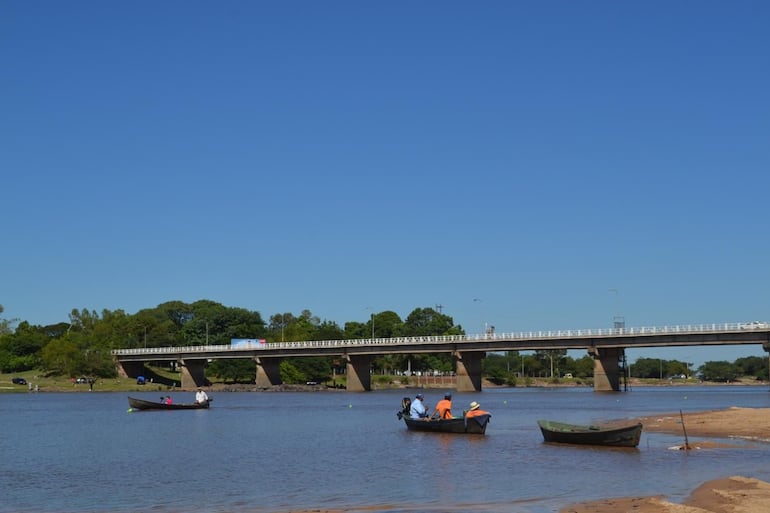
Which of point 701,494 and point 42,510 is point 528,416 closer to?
point 701,494

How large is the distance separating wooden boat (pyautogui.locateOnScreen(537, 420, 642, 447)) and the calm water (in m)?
0.86

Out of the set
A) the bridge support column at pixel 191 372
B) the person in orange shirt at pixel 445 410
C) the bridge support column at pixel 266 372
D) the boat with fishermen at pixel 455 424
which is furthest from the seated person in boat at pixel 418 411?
the bridge support column at pixel 191 372

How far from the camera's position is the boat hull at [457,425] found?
55125 mm

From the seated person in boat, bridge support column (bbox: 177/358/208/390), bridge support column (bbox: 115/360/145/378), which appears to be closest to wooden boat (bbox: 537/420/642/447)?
the seated person in boat

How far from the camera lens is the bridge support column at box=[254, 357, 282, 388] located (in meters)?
169

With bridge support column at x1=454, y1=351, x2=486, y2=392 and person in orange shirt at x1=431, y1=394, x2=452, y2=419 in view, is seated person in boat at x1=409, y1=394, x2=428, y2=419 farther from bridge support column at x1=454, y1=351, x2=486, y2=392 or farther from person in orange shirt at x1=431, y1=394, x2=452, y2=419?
bridge support column at x1=454, y1=351, x2=486, y2=392

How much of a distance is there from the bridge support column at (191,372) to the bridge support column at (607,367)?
74360 mm

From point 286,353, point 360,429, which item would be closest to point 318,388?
point 286,353

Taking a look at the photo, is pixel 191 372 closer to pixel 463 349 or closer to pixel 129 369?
pixel 129 369

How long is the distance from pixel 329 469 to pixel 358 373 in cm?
12200

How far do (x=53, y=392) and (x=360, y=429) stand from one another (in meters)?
105

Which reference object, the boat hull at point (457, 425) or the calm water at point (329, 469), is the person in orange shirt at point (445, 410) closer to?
the boat hull at point (457, 425)

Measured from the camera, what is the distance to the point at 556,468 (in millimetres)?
38594

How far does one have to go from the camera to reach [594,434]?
1816 inches
